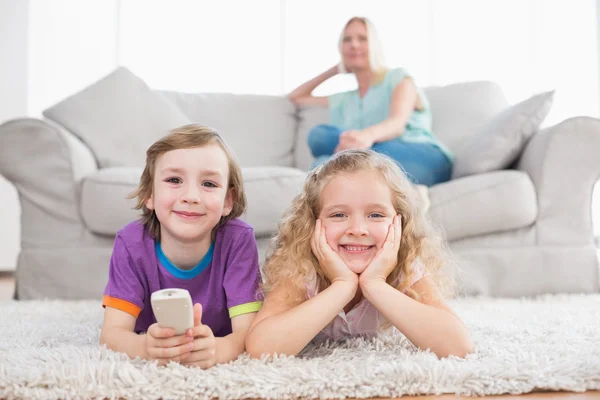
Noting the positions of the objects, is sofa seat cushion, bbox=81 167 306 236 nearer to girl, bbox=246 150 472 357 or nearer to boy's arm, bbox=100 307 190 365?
girl, bbox=246 150 472 357

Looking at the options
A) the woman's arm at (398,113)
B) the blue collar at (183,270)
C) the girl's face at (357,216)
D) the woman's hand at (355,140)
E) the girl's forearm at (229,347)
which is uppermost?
the woman's arm at (398,113)

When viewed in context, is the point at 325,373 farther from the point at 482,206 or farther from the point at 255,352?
the point at 482,206

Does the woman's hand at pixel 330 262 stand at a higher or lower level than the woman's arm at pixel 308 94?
lower

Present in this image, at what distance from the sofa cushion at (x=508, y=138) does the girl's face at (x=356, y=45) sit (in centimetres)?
61

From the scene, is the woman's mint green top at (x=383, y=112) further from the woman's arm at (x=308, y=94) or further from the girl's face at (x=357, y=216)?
the girl's face at (x=357, y=216)

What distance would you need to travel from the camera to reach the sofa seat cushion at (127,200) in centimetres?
195

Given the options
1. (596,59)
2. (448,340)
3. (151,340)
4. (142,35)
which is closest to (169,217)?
(151,340)

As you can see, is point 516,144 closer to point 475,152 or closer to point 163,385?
point 475,152

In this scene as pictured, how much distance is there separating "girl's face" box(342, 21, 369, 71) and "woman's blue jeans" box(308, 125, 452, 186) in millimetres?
393

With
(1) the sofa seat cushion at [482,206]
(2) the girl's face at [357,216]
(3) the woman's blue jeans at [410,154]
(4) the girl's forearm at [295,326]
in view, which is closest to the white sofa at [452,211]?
(1) the sofa seat cushion at [482,206]

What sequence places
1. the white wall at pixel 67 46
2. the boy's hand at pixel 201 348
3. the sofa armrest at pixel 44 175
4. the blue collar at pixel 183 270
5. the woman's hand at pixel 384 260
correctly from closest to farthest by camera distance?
the boy's hand at pixel 201 348 < the woman's hand at pixel 384 260 < the blue collar at pixel 183 270 < the sofa armrest at pixel 44 175 < the white wall at pixel 67 46

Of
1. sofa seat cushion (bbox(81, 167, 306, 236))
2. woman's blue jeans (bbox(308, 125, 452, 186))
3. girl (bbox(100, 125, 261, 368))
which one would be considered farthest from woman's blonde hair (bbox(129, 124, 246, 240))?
woman's blue jeans (bbox(308, 125, 452, 186))

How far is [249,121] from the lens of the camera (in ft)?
9.39

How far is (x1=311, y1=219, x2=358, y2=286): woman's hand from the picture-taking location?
1077 millimetres
